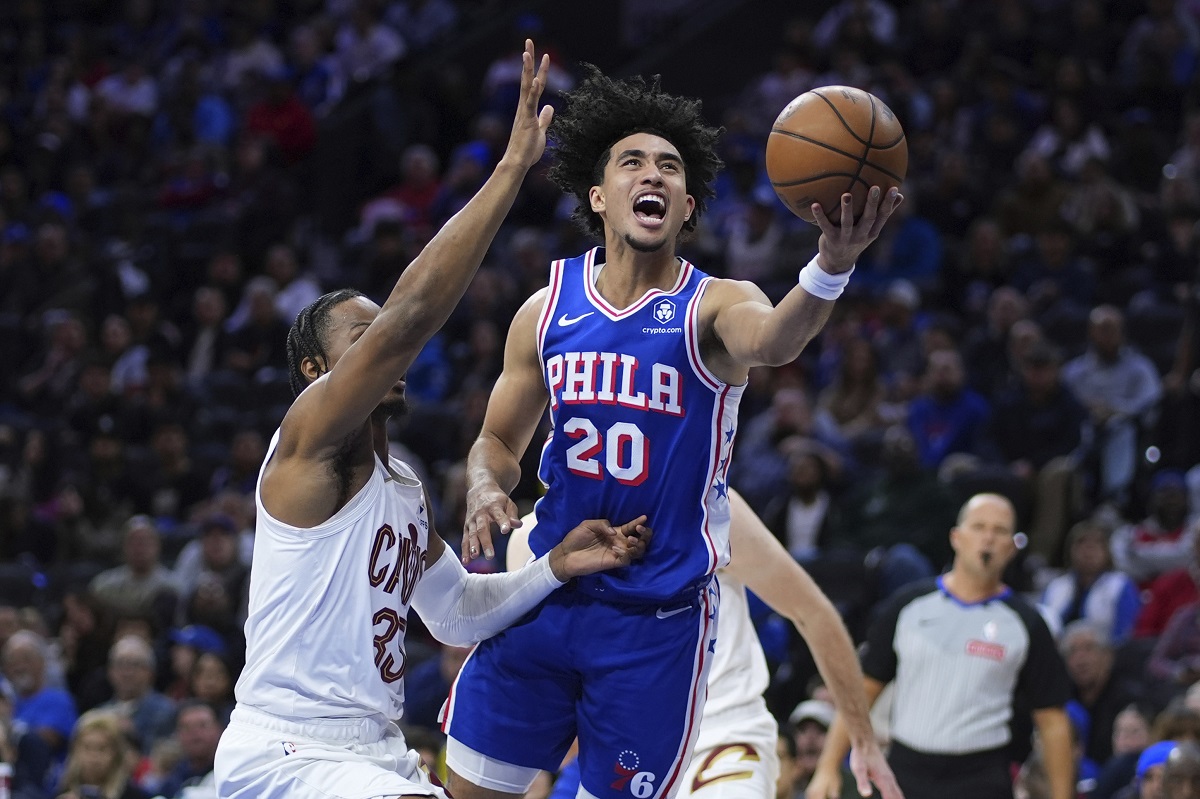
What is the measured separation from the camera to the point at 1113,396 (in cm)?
1180

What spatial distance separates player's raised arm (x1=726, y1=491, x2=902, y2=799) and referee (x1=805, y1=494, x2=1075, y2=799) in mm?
1813

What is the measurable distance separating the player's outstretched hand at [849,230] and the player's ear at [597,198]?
1021 mm

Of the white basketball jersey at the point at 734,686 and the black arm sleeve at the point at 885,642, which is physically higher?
the black arm sleeve at the point at 885,642

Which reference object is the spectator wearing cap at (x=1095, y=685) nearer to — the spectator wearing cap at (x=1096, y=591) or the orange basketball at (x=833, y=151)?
the spectator wearing cap at (x=1096, y=591)

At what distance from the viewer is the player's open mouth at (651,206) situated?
16.3 ft

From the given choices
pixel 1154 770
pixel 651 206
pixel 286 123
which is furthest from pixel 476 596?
pixel 286 123

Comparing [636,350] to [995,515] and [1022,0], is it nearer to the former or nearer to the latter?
[995,515]

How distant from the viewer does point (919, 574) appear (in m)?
10.2

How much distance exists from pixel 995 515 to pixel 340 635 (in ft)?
13.8

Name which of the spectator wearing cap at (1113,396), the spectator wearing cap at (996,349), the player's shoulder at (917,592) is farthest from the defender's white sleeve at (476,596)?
the spectator wearing cap at (996,349)

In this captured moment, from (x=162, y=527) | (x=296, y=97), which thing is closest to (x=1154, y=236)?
(x=162, y=527)

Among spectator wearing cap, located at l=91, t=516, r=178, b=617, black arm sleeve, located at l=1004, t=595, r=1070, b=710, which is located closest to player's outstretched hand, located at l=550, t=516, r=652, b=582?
black arm sleeve, located at l=1004, t=595, r=1070, b=710

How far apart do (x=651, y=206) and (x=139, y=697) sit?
665 centimetres

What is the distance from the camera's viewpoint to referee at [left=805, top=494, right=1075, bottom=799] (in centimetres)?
760
